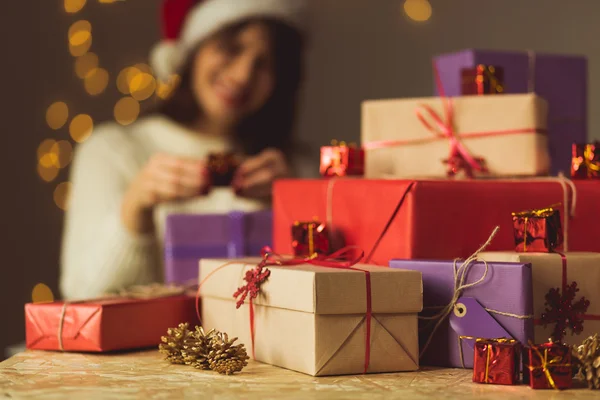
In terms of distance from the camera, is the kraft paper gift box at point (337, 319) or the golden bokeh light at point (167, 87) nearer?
the kraft paper gift box at point (337, 319)

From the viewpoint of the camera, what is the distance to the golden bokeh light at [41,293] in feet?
8.96

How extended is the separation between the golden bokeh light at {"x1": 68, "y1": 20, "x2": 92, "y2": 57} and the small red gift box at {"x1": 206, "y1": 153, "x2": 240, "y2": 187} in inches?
51.8

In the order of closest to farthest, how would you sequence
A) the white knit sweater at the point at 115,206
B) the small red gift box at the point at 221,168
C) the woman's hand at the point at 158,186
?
the small red gift box at the point at 221,168
the woman's hand at the point at 158,186
the white knit sweater at the point at 115,206

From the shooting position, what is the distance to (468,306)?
3.35 ft

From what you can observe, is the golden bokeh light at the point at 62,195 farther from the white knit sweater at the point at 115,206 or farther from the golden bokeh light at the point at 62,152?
the white knit sweater at the point at 115,206

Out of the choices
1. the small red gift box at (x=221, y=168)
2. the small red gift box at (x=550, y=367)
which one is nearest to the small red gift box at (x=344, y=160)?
the small red gift box at (x=221, y=168)

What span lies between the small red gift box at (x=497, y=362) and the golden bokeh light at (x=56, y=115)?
2118 millimetres

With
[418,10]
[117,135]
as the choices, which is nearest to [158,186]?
[117,135]

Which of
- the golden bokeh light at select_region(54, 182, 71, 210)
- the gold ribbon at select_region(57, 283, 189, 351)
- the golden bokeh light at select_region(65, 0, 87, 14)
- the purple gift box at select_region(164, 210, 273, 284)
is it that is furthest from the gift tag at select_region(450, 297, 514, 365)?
the golden bokeh light at select_region(65, 0, 87, 14)

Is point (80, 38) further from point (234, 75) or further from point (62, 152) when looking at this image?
point (234, 75)

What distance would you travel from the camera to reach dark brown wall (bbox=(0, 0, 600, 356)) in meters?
2.71

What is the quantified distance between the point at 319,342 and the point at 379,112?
1.62ft

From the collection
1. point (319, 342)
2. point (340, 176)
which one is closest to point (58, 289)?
point (340, 176)

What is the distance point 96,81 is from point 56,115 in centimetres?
17
